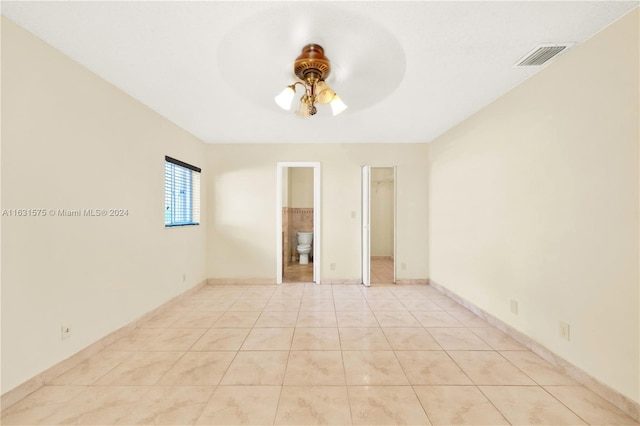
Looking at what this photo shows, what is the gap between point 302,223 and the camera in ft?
20.4

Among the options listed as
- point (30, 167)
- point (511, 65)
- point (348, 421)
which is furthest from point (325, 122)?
point (348, 421)

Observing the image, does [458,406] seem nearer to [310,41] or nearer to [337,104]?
[337,104]

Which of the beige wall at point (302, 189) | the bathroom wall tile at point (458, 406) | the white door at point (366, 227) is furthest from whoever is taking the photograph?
the beige wall at point (302, 189)

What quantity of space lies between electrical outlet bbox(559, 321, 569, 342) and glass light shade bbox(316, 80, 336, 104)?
237 centimetres

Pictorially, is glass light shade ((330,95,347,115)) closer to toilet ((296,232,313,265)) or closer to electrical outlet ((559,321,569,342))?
electrical outlet ((559,321,569,342))

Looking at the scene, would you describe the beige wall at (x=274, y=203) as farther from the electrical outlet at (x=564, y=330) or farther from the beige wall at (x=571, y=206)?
the electrical outlet at (x=564, y=330)

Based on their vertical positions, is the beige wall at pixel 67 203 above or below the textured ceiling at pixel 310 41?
below

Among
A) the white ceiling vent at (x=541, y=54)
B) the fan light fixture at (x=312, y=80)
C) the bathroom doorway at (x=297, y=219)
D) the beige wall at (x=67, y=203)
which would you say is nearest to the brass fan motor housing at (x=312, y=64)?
the fan light fixture at (x=312, y=80)

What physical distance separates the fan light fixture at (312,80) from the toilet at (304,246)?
403 cm

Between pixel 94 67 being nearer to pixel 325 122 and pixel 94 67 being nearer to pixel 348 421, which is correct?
pixel 325 122

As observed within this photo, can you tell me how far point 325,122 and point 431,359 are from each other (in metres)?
2.71

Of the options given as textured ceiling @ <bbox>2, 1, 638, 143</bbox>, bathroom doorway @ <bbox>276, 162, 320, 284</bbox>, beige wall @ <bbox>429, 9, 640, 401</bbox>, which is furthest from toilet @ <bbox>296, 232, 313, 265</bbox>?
textured ceiling @ <bbox>2, 1, 638, 143</bbox>

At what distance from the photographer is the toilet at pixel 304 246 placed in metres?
5.73

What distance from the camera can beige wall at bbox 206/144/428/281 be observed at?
4.21m
